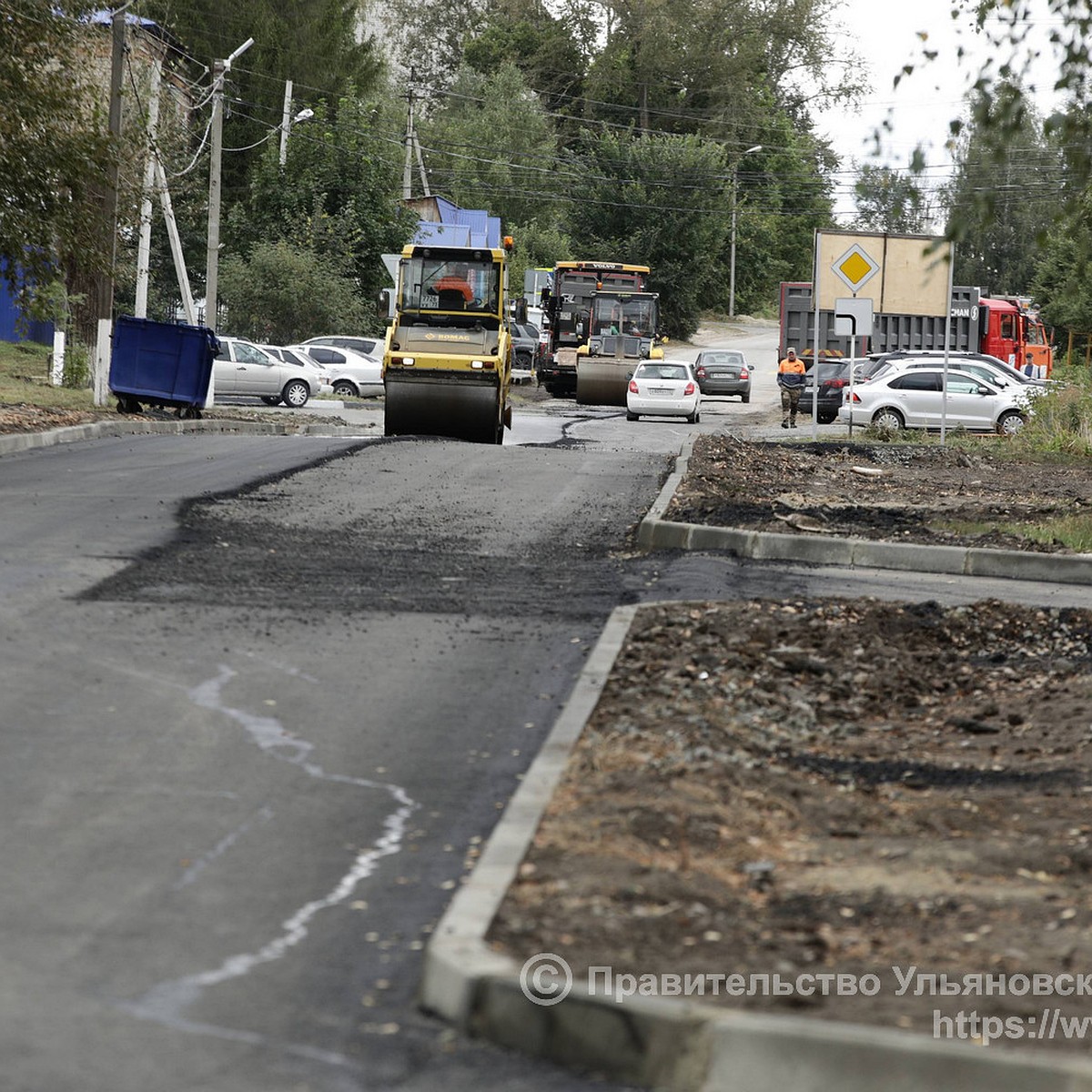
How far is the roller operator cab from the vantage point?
83.3ft

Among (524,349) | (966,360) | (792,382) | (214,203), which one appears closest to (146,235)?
(214,203)

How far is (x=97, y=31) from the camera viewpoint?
24375 millimetres

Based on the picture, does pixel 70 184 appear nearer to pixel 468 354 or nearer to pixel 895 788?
pixel 468 354

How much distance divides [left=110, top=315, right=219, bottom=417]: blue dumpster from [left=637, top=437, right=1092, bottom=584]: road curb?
674 inches

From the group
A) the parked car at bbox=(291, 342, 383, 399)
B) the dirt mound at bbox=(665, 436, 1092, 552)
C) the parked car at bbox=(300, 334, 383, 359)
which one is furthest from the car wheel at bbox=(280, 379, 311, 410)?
the dirt mound at bbox=(665, 436, 1092, 552)

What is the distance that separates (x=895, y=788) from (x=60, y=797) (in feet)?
10.4

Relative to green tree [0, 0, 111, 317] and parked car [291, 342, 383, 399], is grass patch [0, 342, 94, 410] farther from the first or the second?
parked car [291, 342, 383, 399]

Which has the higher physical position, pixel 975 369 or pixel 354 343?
pixel 354 343

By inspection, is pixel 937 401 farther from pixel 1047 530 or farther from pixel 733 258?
pixel 733 258

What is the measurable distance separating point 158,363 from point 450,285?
574 centimetres

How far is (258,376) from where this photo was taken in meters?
40.0

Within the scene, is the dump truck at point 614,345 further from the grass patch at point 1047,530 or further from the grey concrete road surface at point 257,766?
the grey concrete road surface at point 257,766

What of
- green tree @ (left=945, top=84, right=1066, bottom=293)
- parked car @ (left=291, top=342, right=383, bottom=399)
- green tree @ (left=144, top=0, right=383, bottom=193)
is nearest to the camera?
green tree @ (left=945, top=84, right=1066, bottom=293)

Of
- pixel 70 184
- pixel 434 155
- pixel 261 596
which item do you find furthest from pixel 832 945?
pixel 434 155
